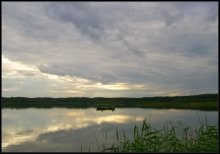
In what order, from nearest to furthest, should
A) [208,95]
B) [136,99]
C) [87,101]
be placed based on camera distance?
[208,95] < [136,99] < [87,101]

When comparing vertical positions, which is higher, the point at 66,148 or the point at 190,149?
the point at 190,149

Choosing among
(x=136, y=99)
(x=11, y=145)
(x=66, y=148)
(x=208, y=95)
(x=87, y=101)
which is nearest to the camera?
(x=66, y=148)

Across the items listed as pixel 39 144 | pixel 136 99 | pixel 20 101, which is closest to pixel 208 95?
pixel 136 99

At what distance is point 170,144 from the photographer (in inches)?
408

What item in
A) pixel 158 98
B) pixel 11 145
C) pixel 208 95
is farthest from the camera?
pixel 158 98

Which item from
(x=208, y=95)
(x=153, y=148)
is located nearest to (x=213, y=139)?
(x=153, y=148)

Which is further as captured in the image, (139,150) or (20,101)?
(20,101)

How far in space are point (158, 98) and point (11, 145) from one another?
118 m

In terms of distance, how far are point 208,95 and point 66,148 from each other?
10791 centimetres

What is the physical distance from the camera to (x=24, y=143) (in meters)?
22.9

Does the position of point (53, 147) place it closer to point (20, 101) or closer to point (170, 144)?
point (170, 144)

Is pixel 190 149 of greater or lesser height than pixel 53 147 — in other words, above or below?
above

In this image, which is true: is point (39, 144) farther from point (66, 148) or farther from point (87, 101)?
point (87, 101)

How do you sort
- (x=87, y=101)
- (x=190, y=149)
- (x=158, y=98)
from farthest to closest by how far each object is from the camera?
1. (x=87, y=101)
2. (x=158, y=98)
3. (x=190, y=149)
